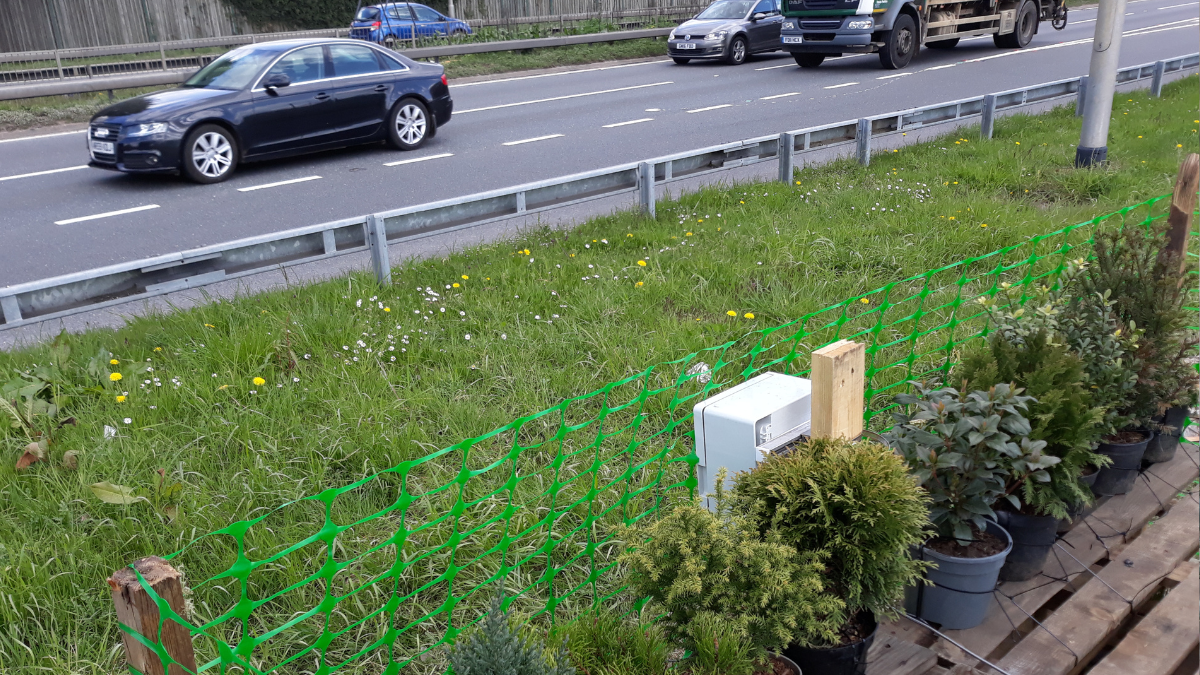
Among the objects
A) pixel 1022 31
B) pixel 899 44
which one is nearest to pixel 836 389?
pixel 899 44

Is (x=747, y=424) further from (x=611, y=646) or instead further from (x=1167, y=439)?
(x=1167, y=439)

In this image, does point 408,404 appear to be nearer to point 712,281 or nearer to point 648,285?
point 648,285

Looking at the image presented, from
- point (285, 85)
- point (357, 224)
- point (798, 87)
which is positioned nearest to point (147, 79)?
point (285, 85)

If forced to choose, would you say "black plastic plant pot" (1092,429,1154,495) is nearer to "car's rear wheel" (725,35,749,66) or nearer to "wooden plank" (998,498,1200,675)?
"wooden plank" (998,498,1200,675)

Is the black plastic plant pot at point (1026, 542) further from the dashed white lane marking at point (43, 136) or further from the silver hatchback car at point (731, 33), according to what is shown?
the silver hatchback car at point (731, 33)

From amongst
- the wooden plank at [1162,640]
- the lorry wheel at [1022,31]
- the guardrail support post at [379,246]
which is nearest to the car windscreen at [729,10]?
the lorry wheel at [1022,31]

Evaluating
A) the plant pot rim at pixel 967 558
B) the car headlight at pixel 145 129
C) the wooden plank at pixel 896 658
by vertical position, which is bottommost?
the wooden plank at pixel 896 658

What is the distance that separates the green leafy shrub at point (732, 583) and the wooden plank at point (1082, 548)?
78 centimetres

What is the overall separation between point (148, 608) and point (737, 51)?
20702 millimetres

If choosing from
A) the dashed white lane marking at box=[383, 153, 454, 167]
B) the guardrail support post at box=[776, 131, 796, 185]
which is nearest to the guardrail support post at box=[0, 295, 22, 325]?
the guardrail support post at box=[776, 131, 796, 185]

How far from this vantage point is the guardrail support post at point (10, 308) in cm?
455

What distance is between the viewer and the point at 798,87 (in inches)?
658

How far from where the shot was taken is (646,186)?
7.47 meters

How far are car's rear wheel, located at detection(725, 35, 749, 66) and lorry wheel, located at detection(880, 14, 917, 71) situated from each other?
3.28m
